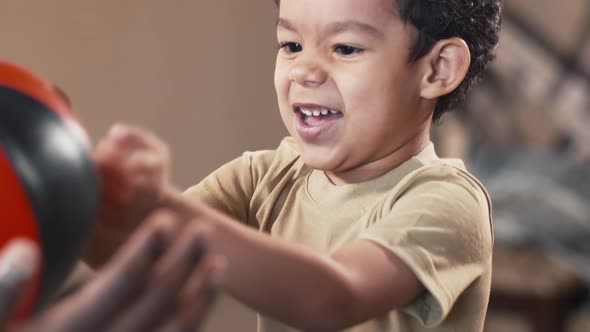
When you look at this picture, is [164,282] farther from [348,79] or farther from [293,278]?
[348,79]

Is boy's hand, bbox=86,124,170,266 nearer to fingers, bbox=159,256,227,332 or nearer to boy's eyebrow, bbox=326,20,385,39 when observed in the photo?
fingers, bbox=159,256,227,332

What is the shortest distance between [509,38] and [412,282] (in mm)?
2397

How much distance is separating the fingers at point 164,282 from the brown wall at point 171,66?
194 cm

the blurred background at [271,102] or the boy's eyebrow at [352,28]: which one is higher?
the boy's eyebrow at [352,28]

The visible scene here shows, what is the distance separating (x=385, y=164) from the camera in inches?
43.9

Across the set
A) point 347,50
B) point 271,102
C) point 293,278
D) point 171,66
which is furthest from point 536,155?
point 293,278

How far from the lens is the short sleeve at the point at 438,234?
3.13 ft

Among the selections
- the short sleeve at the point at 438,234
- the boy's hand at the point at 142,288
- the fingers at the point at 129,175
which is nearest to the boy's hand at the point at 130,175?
the fingers at the point at 129,175

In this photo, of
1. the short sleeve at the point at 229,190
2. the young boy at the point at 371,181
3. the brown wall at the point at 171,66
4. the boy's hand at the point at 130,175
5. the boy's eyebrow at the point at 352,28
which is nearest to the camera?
the boy's hand at the point at 130,175

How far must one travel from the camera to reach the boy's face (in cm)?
105

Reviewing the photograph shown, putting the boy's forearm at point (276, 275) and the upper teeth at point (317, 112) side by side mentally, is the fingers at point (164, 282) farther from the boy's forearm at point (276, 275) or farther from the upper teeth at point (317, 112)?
the upper teeth at point (317, 112)

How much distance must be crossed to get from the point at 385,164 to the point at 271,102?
1760 millimetres

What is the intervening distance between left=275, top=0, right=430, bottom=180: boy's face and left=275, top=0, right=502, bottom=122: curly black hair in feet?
0.05

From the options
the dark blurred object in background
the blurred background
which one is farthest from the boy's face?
the dark blurred object in background
